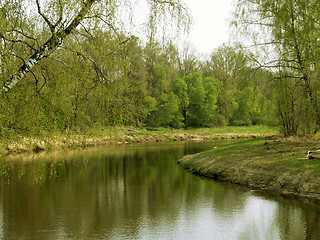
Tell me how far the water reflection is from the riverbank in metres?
0.85

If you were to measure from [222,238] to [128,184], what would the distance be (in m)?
8.93

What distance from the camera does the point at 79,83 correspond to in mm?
8000

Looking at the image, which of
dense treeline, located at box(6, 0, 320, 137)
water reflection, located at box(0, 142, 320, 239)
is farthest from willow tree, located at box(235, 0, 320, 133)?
water reflection, located at box(0, 142, 320, 239)

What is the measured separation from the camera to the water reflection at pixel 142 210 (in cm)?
1001

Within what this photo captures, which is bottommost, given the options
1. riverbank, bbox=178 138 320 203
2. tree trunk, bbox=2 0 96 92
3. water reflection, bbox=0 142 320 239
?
water reflection, bbox=0 142 320 239

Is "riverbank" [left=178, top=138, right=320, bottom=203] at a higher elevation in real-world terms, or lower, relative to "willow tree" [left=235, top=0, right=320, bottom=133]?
lower

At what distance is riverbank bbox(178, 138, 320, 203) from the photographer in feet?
43.2

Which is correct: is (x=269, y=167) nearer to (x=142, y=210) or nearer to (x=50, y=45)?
(x=142, y=210)

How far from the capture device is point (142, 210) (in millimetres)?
12656

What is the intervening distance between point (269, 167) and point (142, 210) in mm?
6112

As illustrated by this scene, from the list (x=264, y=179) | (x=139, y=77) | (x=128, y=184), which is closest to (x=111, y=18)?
(x=264, y=179)

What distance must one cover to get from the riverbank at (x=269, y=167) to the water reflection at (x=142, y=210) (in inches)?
33.3

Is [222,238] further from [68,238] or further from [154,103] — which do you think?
[154,103]

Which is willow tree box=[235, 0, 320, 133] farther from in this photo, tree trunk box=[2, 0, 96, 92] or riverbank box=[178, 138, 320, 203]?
tree trunk box=[2, 0, 96, 92]
